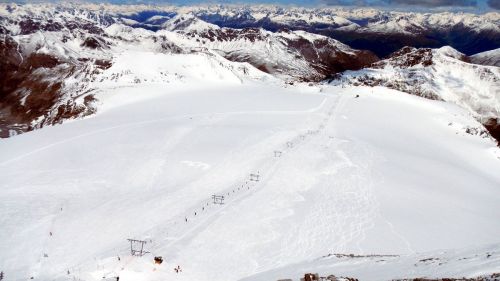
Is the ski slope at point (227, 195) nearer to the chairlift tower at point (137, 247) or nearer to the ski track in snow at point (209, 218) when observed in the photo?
the ski track in snow at point (209, 218)

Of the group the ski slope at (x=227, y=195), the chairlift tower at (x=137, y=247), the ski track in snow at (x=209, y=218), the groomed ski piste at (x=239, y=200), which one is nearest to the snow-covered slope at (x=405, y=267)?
the groomed ski piste at (x=239, y=200)

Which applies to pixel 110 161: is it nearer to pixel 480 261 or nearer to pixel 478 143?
pixel 480 261

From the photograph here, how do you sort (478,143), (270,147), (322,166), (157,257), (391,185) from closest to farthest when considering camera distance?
1. (157,257)
2. (391,185)
3. (322,166)
4. (270,147)
5. (478,143)

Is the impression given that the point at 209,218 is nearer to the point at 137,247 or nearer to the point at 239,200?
the point at 239,200

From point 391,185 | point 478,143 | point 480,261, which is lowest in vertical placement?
point 478,143

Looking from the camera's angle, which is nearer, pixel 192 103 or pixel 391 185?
pixel 391 185

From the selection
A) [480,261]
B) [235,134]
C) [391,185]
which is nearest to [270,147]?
[235,134]

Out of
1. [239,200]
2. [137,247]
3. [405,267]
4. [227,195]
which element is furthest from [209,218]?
[405,267]
